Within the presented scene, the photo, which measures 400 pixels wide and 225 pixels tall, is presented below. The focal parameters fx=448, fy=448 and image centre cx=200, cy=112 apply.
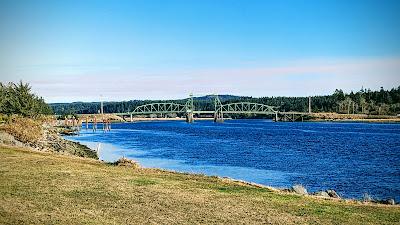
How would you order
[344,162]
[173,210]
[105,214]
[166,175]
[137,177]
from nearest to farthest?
[105,214]
[173,210]
[137,177]
[166,175]
[344,162]

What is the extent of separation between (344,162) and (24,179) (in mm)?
44020

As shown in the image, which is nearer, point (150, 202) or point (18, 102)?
point (150, 202)

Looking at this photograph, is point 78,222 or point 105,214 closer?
point 78,222

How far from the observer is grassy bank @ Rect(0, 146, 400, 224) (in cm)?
1783

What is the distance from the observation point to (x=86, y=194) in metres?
21.9

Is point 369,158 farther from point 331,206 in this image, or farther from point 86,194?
point 86,194

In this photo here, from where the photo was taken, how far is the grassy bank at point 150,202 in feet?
58.5

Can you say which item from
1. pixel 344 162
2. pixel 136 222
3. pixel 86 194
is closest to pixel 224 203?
pixel 136 222

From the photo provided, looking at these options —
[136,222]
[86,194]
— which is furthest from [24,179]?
[136,222]

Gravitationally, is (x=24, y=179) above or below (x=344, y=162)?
above

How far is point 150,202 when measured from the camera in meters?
20.7

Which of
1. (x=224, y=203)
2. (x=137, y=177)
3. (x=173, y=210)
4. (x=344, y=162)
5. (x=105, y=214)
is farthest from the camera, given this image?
(x=344, y=162)

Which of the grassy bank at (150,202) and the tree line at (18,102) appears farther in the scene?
the tree line at (18,102)

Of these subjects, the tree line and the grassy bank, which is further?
the tree line
